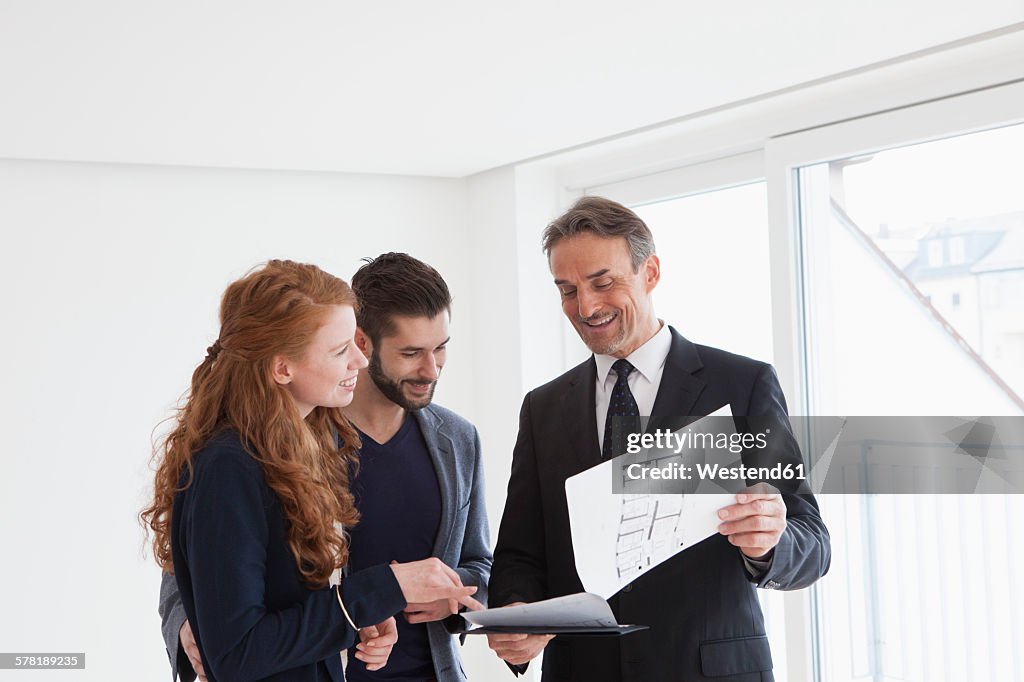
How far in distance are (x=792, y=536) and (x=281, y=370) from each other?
3.05ft

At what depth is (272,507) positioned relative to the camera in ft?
5.16

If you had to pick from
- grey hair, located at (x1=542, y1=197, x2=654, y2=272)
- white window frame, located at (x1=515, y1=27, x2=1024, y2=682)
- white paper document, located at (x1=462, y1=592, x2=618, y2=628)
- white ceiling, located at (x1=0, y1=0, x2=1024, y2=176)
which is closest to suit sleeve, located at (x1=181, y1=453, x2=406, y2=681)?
white paper document, located at (x1=462, y1=592, x2=618, y2=628)

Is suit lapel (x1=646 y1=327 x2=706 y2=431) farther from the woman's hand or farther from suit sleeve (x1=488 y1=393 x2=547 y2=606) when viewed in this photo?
the woman's hand

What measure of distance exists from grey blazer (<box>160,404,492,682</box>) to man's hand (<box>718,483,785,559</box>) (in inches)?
26.2

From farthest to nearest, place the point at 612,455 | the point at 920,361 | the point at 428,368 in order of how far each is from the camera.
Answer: the point at 920,361 < the point at 428,368 < the point at 612,455

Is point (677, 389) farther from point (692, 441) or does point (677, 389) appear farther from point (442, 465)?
point (442, 465)

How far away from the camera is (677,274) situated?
355cm

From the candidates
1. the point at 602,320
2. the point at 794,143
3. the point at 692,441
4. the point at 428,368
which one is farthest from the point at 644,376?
the point at 794,143

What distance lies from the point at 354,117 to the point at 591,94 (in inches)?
27.1

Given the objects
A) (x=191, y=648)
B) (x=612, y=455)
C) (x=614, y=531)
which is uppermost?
(x=612, y=455)

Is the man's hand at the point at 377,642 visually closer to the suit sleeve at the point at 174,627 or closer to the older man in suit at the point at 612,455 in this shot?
the older man in suit at the point at 612,455

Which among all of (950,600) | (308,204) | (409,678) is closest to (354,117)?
(308,204)

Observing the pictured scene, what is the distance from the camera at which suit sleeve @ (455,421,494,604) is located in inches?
81.7

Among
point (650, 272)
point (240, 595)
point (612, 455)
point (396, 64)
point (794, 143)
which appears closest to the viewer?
point (240, 595)
